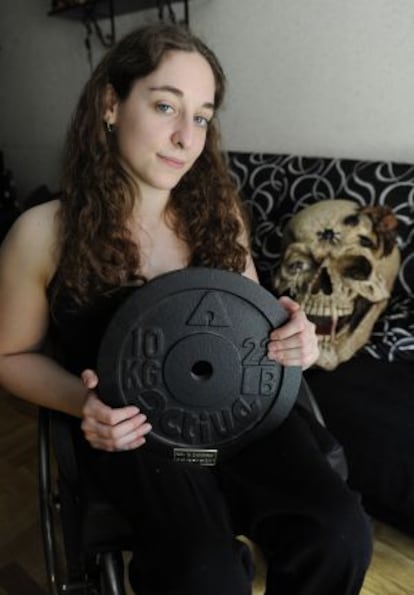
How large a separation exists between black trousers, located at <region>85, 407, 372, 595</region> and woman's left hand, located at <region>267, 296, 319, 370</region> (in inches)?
5.5

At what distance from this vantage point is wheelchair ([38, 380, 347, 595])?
2.38ft

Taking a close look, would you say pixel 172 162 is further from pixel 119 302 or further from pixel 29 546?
pixel 29 546

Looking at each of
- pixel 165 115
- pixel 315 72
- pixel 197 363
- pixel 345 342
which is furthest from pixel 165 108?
pixel 315 72

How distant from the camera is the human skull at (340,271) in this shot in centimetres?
121

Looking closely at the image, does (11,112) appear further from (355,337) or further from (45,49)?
(355,337)

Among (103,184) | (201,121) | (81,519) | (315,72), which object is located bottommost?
(81,519)

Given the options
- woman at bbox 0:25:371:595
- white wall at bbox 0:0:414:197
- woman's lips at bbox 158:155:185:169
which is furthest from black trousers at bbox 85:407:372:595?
white wall at bbox 0:0:414:197

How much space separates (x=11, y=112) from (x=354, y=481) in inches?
108

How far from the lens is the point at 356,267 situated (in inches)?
48.8

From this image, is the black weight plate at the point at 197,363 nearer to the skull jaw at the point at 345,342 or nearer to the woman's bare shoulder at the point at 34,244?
the woman's bare shoulder at the point at 34,244

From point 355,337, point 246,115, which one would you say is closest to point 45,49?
point 246,115

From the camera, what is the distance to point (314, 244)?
125 centimetres

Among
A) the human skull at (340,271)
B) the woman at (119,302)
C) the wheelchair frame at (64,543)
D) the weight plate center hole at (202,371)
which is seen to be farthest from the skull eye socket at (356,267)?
the wheelchair frame at (64,543)

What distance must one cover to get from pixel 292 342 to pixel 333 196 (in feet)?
2.99
